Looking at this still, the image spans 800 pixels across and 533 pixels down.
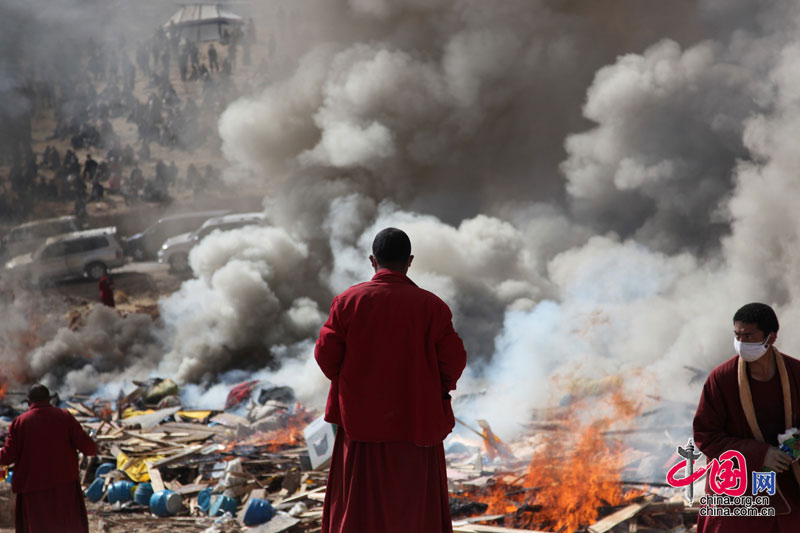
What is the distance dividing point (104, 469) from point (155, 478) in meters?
0.84

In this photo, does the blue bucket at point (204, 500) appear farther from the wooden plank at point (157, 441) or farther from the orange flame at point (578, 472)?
the orange flame at point (578, 472)

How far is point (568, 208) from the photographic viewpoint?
1463 cm

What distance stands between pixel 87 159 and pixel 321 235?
7.08 meters

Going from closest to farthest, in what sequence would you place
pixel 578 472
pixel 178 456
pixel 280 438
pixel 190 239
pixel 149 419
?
pixel 578 472 → pixel 178 456 → pixel 280 438 → pixel 149 419 → pixel 190 239

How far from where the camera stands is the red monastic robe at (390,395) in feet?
11.8

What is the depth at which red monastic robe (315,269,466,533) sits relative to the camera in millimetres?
3611

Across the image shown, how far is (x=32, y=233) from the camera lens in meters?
17.0


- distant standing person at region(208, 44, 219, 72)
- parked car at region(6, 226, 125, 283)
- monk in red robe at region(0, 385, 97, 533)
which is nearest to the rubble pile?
monk in red robe at region(0, 385, 97, 533)

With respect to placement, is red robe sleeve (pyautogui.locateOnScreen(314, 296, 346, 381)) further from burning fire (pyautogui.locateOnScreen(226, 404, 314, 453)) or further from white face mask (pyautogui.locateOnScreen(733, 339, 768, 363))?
burning fire (pyautogui.locateOnScreen(226, 404, 314, 453))

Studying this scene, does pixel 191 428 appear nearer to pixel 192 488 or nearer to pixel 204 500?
pixel 192 488

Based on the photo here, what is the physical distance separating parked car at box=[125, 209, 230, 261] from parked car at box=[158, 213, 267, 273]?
1.56ft

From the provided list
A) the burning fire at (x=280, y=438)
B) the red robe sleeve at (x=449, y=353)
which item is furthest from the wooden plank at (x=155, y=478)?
the red robe sleeve at (x=449, y=353)

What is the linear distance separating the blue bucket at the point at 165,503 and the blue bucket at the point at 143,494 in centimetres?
27

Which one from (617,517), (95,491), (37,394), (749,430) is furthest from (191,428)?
(749,430)
